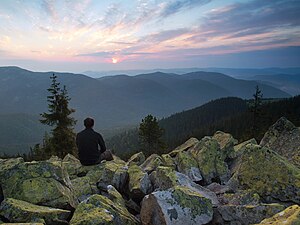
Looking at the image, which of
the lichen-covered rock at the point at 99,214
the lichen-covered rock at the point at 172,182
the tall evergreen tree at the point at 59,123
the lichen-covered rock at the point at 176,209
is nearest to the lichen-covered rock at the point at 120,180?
the lichen-covered rock at the point at 172,182

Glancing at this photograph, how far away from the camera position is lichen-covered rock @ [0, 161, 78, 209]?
7980 millimetres

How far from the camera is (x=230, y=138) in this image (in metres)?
16.3

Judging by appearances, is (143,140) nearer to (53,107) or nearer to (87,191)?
(53,107)

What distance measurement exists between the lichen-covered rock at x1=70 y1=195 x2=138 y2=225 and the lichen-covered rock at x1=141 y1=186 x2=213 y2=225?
675 mm

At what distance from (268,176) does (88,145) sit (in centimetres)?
904

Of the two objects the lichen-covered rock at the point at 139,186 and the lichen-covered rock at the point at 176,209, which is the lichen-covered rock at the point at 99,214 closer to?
the lichen-covered rock at the point at 176,209

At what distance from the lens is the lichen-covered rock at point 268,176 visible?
8.49 metres

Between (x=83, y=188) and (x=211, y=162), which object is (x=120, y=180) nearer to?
(x=83, y=188)

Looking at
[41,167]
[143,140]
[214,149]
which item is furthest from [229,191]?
[143,140]

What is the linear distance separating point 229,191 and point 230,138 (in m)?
6.80

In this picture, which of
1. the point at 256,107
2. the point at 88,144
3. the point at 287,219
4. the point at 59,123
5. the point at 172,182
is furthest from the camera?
the point at 256,107

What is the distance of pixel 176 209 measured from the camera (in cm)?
711

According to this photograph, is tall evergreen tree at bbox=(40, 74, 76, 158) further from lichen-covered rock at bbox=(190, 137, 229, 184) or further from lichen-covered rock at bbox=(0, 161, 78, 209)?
lichen-covered rock at bbox=(0, 161, 78, 209)

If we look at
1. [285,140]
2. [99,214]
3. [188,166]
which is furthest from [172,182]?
[285,140]
